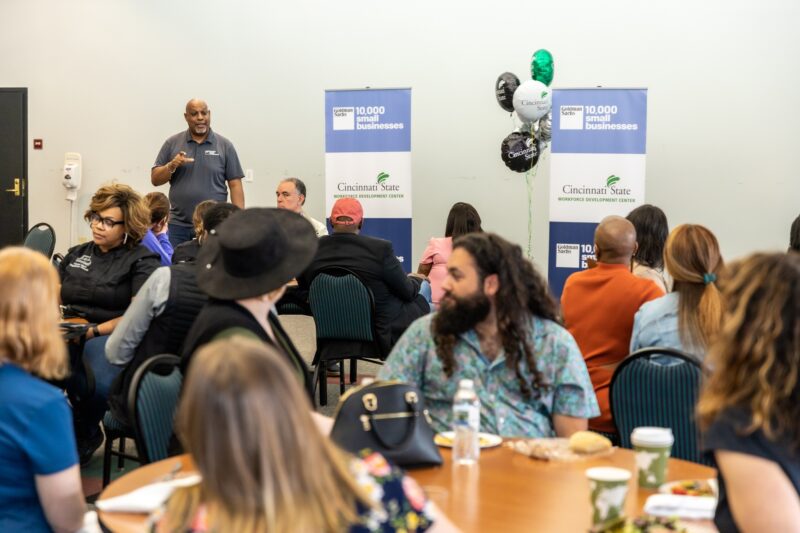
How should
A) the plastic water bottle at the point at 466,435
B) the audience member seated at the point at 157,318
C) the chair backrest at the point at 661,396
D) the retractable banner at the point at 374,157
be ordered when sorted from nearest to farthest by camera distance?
1. the plastic water bottle at the point at 466,435
2. the chair backrest at the point at 661,396
3. the audience member seated at the point at 157,318
4. the retractable banner at the point at 374,157

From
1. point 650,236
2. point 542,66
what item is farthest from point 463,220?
point 542,66

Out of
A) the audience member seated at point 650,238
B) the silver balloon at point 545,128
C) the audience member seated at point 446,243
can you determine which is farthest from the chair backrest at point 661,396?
the silver balloon at point 545,128

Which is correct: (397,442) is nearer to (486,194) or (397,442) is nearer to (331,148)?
(331,148)

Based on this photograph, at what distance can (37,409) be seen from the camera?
2109 mm

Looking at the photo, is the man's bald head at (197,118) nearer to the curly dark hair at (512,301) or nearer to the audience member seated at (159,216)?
the audience member seated at (159,216)

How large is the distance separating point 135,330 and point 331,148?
13.9ft

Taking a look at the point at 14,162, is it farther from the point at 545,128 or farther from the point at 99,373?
the point at 99,373

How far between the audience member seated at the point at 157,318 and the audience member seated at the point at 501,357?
118 centimetres

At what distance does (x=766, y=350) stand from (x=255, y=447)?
89 cm

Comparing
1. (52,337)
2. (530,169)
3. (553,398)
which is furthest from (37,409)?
(530,169)

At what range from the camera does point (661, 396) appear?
118 inches

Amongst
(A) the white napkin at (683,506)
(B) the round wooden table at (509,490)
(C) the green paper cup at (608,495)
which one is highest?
(C) the green paper cup at (608,495)

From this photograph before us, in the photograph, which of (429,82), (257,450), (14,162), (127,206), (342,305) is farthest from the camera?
(14,162)

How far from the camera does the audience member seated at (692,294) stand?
135 inches
